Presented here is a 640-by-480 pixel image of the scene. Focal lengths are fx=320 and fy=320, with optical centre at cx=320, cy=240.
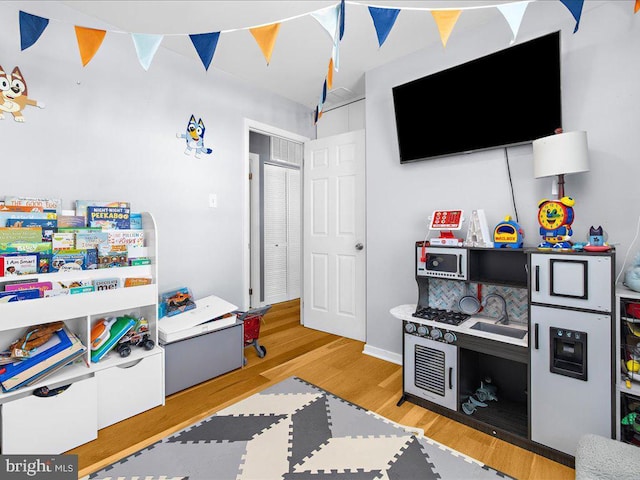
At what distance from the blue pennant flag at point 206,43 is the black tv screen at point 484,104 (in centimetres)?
136

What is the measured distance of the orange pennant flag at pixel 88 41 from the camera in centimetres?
177

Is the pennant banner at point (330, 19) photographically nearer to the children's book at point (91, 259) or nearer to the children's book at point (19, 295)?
the children's book at point (91, 259)

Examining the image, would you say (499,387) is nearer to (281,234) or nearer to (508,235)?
(508,235)

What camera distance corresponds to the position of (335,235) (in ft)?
10.9

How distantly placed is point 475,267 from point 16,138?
9.30ft

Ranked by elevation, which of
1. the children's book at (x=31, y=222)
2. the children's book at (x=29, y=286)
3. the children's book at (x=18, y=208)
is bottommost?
the children's book at (x=29, y=286)

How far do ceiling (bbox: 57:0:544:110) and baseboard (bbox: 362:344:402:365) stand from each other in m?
2.44

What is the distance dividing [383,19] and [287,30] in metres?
0.88

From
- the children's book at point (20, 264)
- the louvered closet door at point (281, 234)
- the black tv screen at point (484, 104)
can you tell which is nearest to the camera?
the children's book at point (20, 264)

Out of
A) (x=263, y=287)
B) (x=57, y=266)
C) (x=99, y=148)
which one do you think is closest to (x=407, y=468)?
(x=57, y=266)

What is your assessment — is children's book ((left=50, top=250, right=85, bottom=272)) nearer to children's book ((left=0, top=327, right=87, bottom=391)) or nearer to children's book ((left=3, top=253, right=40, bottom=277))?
children's book ((left=3, top=253, right=40, bottom=277))

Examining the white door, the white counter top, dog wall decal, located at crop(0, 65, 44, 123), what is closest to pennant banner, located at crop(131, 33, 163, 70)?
dog wall decal, located at crop(0, 65, 44, 123)

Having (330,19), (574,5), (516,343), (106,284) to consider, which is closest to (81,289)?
(106,284)

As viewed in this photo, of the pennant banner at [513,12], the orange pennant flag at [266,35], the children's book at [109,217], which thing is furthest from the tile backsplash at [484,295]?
the children's book at [109,217]
